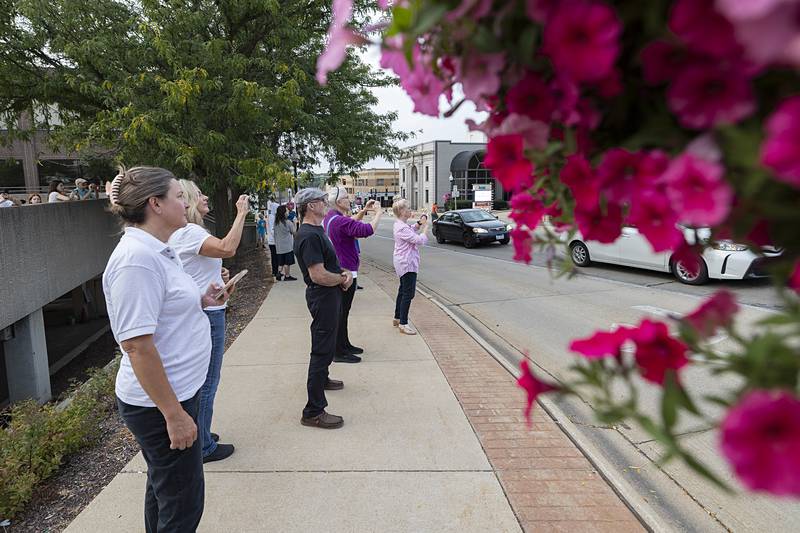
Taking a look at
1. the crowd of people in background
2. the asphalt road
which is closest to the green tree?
the crowd of people in background

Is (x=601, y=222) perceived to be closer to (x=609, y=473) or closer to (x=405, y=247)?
(x=609, y=473)

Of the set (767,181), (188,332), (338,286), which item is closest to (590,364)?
(767,181)

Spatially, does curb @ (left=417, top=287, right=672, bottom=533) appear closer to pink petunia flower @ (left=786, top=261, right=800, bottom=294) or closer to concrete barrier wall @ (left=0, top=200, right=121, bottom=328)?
pink petunia flower @ (left=786, top=261, right=800, bottom=294)

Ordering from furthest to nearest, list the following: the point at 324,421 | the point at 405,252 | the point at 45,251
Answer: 1. the point at 45,251
2. the point at 405,252
3. the point at 324,421

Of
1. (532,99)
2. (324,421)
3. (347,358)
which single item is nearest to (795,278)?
(532,99)

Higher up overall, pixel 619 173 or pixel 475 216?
pixel 619 173

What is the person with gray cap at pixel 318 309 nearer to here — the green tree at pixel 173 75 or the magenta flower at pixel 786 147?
the magenta flower at pixel 786 147

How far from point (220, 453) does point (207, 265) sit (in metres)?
1.38

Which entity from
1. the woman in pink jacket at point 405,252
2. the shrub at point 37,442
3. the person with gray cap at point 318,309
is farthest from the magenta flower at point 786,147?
the woman in pink jacket at point 405,252

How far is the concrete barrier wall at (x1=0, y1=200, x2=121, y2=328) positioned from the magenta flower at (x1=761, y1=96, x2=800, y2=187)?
606cm

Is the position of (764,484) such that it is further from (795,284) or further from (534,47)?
(534,47)

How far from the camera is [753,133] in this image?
55cm

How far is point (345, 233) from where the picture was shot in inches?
236

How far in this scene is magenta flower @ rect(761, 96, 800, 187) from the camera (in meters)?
0.47
